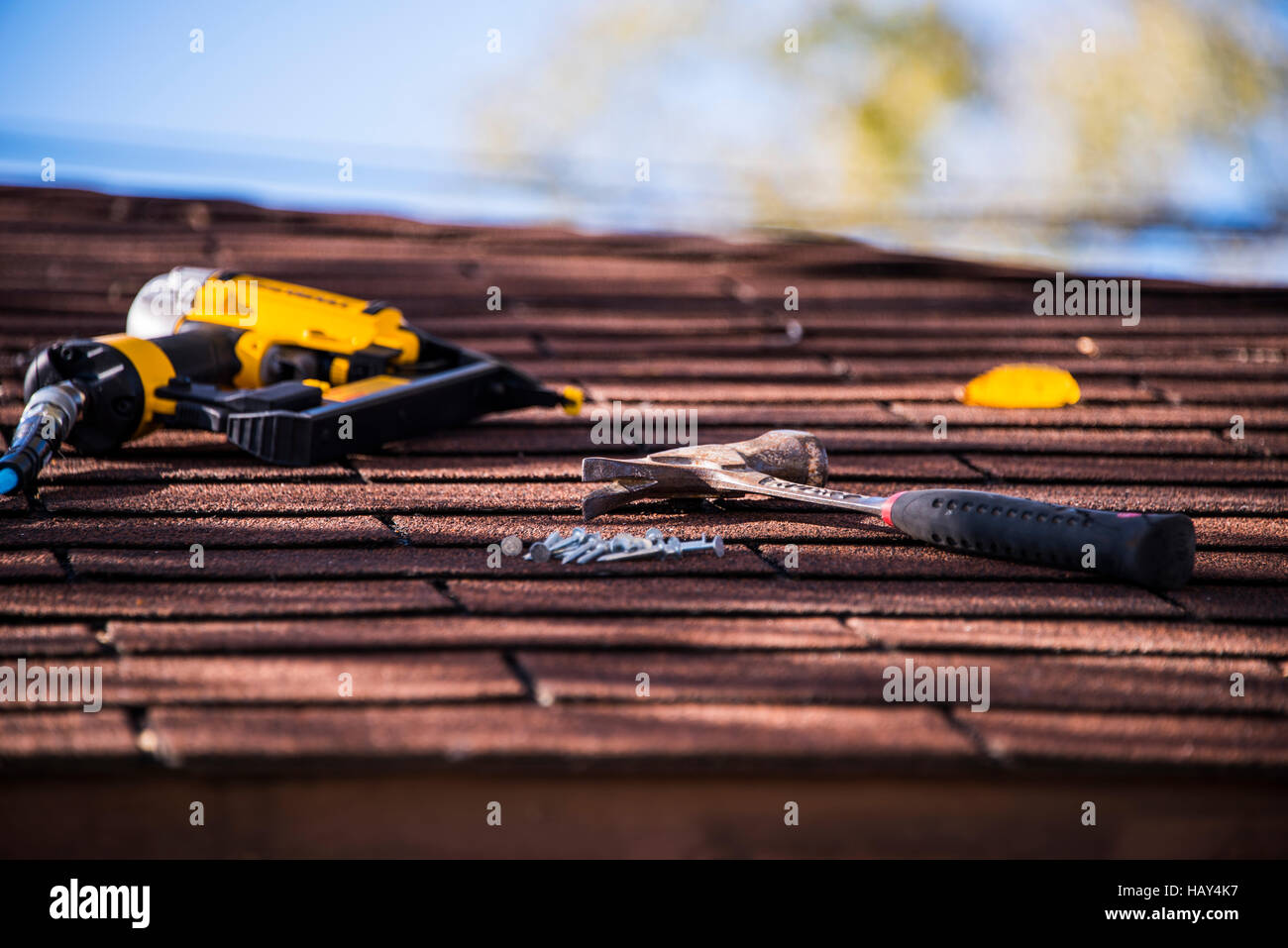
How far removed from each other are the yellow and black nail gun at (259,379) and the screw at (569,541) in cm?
87

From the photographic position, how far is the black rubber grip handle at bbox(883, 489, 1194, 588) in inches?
94.8

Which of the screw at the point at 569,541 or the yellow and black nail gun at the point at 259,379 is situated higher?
the yellow and black nail gun at the point at 259,379

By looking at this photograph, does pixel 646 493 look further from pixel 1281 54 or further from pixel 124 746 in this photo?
pixel 1281 54

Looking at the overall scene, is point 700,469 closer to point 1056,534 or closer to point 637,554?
point 637,554

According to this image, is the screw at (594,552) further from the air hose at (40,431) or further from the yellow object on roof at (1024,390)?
the yellow object on roof at (1024,390)

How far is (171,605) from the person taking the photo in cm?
229

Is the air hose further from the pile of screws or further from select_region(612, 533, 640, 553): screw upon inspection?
select_region(612, 533, 640, 553): screw

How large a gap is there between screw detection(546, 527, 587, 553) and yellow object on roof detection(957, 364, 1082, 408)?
5.95 feet

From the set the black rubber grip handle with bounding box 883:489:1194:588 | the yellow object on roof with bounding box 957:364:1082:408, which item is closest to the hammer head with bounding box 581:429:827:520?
the black rubber grip handle with bounding box 883:489:1194:588

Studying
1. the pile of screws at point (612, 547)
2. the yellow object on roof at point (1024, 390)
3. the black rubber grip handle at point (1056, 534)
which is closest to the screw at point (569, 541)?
the pile of screws at point (612, 547)

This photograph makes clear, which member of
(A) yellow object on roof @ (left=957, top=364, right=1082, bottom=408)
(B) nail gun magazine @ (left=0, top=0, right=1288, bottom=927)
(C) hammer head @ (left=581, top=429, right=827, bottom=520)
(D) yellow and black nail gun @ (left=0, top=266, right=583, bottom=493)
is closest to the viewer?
(B) nail gun magazine @ (left=0, top=0, right=1288, bottom=927)

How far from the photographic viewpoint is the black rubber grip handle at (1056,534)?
7.90 ft

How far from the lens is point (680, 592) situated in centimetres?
240
